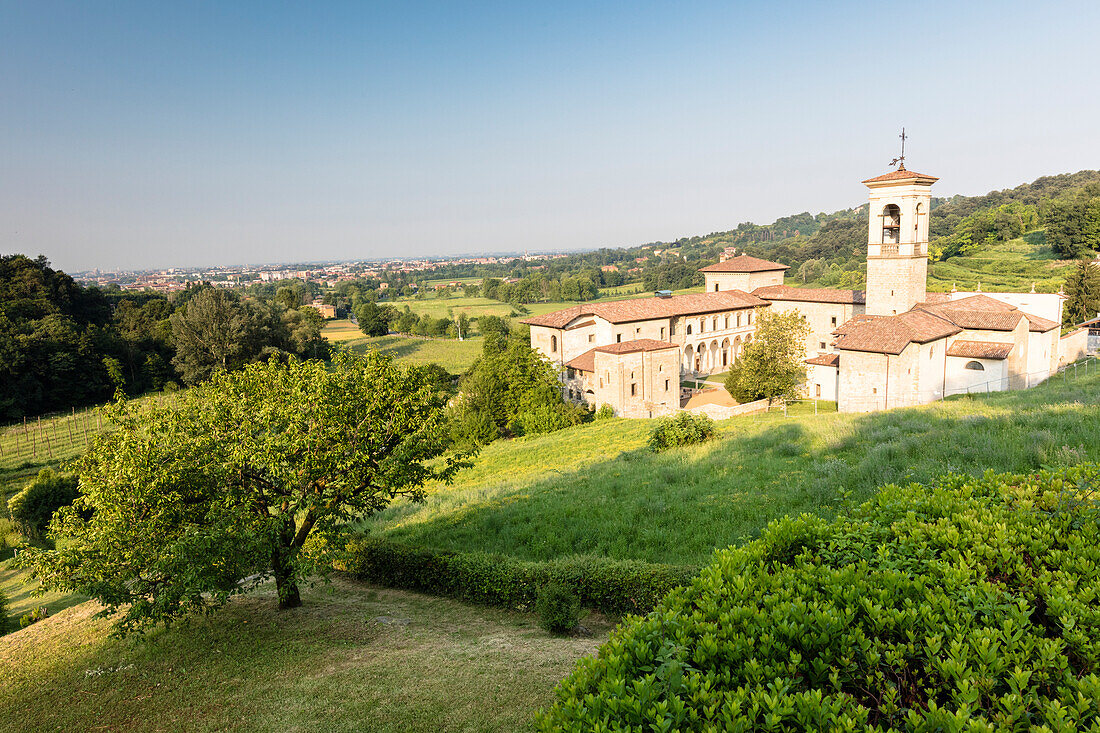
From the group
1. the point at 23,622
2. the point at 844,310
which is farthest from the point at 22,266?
the point at 844,310

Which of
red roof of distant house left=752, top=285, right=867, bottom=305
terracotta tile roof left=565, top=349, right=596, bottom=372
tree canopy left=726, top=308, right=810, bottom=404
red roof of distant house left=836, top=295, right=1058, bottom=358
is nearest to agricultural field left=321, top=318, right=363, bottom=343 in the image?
terracotta tile roof left=565, top=349, right=596, bottom=372

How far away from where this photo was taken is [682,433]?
20.9 metres

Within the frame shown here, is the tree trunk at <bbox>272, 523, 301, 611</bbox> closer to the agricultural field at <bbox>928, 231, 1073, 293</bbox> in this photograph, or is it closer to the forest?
the forest

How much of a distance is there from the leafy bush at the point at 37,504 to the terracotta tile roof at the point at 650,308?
30.2m

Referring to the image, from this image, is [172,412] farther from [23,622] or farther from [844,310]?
[844,310]

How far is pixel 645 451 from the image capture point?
20828 mm

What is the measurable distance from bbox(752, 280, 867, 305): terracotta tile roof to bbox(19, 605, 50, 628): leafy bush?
153 ft

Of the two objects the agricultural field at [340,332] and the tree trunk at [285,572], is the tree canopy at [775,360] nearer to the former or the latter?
the tree trunk at [285,572]

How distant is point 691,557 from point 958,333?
2495cm

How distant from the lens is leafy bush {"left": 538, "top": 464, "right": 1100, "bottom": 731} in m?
3.11

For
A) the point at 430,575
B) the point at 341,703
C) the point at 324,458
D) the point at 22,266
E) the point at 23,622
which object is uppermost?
the point at 22,266

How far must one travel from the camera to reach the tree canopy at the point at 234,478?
353 inches

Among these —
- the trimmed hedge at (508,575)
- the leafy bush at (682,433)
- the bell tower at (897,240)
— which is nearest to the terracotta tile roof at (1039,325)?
the bell tower at (897,240)

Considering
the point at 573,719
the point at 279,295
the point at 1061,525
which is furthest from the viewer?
the point at 279,295
